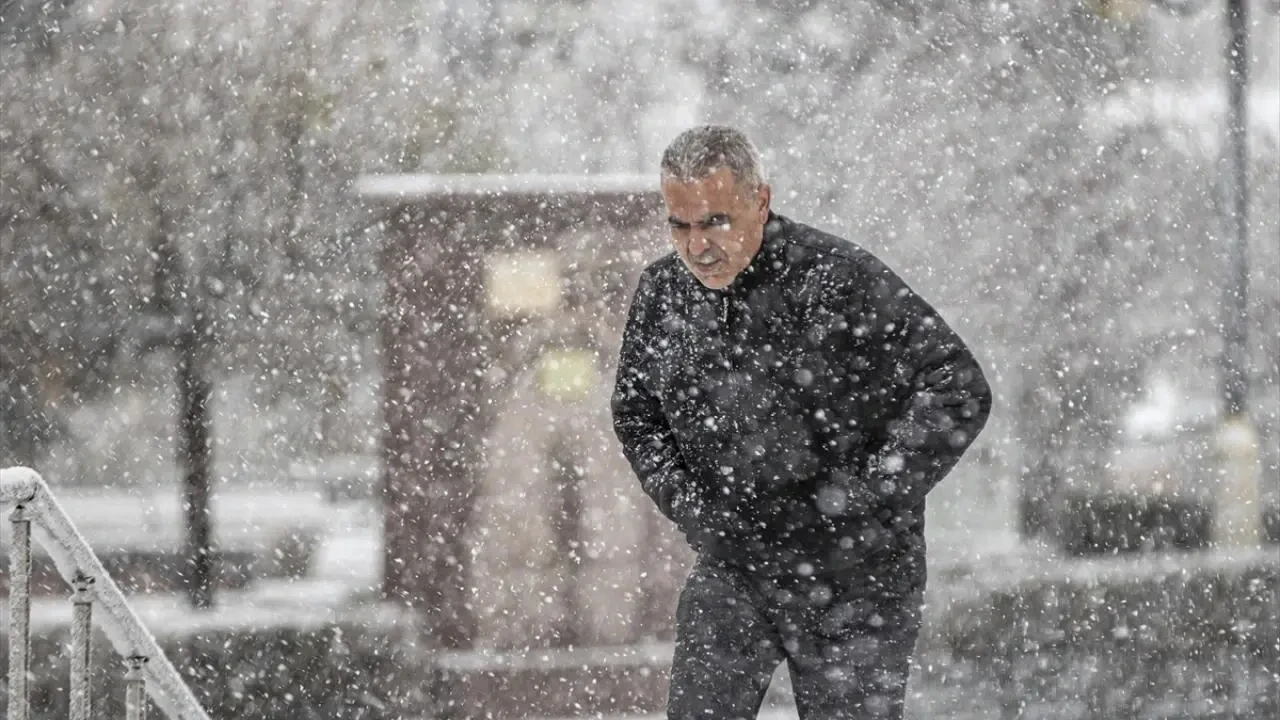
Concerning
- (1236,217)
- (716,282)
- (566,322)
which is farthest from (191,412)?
(1236,217)

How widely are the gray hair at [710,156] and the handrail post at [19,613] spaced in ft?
4.50

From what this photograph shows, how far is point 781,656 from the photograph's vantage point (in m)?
2.59

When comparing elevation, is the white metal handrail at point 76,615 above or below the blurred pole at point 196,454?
below

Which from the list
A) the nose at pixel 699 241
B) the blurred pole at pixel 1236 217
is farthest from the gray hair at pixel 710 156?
the blurred pole at pixel 1236 217

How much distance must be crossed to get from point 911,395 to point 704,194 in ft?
1.96

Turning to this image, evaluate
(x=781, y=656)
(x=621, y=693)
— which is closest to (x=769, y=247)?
(x=781, y=656)

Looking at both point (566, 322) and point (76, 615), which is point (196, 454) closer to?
point (566, 322)

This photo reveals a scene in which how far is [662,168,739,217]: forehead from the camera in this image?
2.42 metres

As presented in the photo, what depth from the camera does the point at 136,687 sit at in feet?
7.48

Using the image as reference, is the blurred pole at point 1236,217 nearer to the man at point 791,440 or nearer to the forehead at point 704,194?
the man at point 791,440

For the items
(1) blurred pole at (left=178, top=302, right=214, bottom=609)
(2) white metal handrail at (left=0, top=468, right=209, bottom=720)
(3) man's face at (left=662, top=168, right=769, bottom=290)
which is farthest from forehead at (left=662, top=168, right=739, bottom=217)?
(1) blurred pole at (left=178, top=302, right=214, bottom=609)

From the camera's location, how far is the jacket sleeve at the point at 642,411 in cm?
265

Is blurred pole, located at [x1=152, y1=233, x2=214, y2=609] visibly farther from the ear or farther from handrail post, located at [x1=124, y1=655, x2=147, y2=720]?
the ear

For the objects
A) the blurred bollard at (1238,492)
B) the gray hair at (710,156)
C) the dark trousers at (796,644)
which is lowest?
the dark trousers at (796,644)
